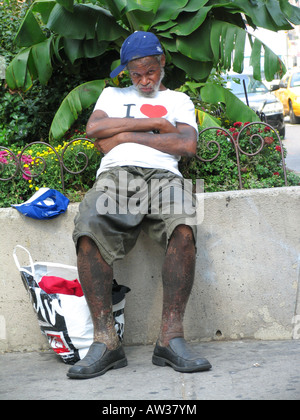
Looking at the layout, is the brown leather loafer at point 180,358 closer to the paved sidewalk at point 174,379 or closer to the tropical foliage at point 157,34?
the paved sidewalk at point 174,379

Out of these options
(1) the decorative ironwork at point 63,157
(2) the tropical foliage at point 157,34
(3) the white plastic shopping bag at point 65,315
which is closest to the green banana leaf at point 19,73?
(2) the tropical foliage at point 157,34

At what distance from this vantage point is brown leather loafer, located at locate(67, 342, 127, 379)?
3.47m

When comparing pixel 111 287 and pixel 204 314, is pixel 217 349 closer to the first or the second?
pixel 204 314

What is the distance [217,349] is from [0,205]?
176 centimetres

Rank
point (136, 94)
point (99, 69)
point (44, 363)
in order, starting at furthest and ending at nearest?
point (99, 69)
point (136, 94)
point (44, 363)

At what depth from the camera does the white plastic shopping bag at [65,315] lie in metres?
3.71

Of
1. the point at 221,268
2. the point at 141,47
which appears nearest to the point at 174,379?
the point at 221,268

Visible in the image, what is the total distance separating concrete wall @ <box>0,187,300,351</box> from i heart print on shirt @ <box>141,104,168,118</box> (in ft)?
2.00

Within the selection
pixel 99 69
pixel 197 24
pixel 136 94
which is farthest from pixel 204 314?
pixel 99 69

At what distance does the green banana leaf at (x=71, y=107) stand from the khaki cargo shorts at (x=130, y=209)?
1.33 metres

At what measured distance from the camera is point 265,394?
312 centimetres

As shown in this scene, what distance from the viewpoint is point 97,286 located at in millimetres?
3588

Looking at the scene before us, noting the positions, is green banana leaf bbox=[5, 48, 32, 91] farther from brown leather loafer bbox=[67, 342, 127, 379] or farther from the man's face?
brown leather loafer bbox=[67, 342, 127, 379]
